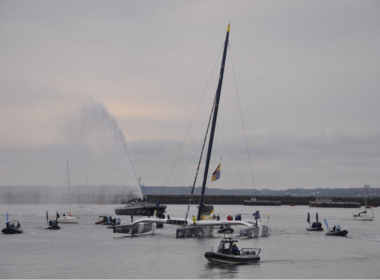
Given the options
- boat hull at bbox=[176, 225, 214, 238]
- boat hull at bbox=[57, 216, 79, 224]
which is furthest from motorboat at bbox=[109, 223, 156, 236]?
boat hull at bbox=[57, 216, 79, 224]

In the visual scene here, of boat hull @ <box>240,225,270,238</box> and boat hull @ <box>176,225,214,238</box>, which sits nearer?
boat hull @ <box>176,225,214,238</box>

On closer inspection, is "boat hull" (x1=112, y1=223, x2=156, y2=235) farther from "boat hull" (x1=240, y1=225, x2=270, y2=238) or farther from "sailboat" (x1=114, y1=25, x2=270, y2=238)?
"boat hull" (x1=240, y1=225, x2=270, y2=238)

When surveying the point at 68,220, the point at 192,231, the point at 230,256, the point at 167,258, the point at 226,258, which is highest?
the point at 68,220

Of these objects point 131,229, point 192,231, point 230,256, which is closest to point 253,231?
point 192,231

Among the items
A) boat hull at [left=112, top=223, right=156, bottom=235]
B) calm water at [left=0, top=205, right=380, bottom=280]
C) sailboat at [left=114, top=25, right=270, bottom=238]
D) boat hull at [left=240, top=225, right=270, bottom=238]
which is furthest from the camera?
boat hull at [left=112, top=223, right=156, bottom=235]

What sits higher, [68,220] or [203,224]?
[203,224]

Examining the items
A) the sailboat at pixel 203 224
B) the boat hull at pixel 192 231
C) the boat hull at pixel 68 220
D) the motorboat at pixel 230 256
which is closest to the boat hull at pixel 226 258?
the motorboat at pixel 230 256

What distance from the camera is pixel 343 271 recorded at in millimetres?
44875

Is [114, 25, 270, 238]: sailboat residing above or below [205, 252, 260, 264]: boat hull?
above

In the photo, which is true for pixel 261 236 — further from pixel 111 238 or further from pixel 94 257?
pixel 94 257

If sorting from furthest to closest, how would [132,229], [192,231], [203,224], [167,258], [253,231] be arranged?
1. [132,229]
2. [253,231]
3. [203,224]
4. [192,231]
5. [167,258]

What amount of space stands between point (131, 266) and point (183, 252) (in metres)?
10.5

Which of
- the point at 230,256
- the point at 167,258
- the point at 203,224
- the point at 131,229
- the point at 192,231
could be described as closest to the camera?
the point at 230,256

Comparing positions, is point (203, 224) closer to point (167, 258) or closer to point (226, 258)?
point (167, 258)
